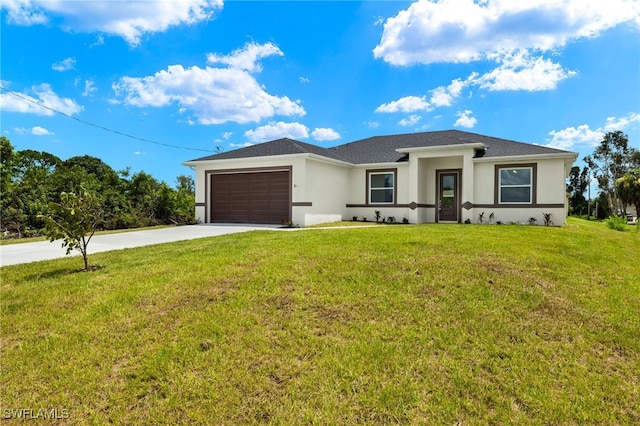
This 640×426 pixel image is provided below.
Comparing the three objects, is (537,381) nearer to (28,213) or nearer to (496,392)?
(496,392)

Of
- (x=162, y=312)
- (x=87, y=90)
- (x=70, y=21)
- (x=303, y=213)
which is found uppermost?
(x=70, y=21)

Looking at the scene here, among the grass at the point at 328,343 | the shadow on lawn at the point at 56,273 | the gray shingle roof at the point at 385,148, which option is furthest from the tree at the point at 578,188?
the shadow on lawn at the point at 56,273

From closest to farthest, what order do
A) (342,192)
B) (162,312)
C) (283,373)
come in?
(283,373)
(162,312)
(342,192)

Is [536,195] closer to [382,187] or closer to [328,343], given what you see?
[382,187]

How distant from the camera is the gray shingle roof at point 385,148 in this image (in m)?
15.4

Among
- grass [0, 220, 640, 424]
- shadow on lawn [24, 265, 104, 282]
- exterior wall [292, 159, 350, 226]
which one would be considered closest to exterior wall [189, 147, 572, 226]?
exterior wall [292, 159, 350, 226]

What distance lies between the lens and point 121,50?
14727mm

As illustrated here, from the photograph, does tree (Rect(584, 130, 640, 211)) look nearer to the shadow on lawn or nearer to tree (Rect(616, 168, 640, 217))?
tree (Rect(616, 168, 640, 217))

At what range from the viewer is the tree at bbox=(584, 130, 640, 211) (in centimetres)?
4303

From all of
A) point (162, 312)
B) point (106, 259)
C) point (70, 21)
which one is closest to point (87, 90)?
point (70, 21)

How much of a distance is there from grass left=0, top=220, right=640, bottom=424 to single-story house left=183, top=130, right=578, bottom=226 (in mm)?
9504

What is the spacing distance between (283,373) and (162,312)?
6.43ft

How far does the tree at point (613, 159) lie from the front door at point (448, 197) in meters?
37.1

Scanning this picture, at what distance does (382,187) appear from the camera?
688 inches
